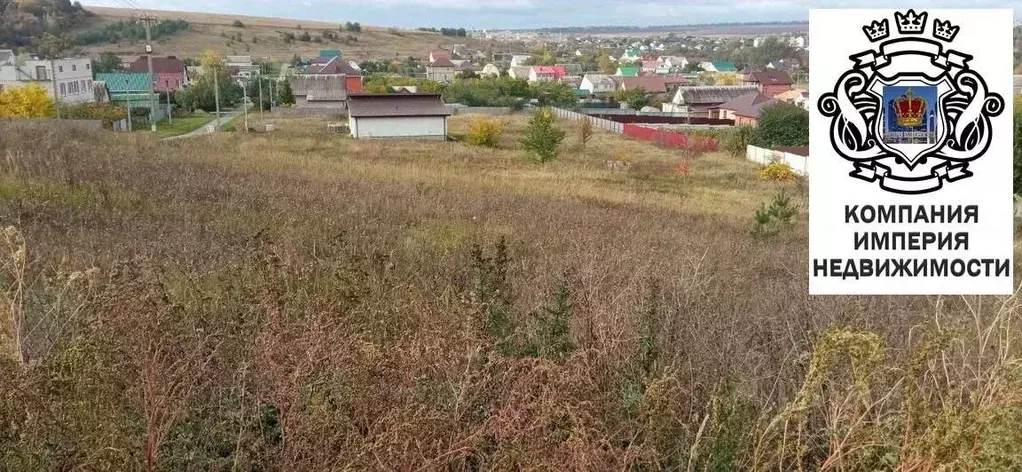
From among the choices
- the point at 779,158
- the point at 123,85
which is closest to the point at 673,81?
the point at 123,85

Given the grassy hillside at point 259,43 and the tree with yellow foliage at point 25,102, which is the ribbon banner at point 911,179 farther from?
the grassy hillside at point 259,43

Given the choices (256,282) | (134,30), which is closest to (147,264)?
(256,282)

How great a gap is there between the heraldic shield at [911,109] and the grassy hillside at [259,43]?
101519mm

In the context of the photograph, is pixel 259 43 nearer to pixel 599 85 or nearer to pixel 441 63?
pixel 441 63

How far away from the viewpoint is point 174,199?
8812 millimetres

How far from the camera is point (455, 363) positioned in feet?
9.93

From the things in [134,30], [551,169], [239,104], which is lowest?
[551,169]

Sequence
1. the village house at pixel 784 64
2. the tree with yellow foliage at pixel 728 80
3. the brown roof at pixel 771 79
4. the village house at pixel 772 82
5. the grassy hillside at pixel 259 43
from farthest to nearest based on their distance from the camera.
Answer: the village house at pixel 784 64
the grassy hillside at pixel 259 43
the tree with yellow foliage at pixel 728 80
the brown roof at pixel 771 79
the village house at pixel 772 82

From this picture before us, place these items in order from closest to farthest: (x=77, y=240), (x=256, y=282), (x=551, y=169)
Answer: (x=256, y=282), (x=77, y=240), (x=551, y=169)

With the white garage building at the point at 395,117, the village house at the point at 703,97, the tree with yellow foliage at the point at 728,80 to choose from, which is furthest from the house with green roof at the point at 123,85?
the tree with yellow foliage at the point at 728,80

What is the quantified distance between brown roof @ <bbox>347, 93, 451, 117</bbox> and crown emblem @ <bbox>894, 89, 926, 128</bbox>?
1291 inches

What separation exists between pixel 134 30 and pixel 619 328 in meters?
114

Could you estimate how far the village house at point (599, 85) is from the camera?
7531cm

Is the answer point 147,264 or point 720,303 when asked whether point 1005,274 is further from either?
point 147,264
